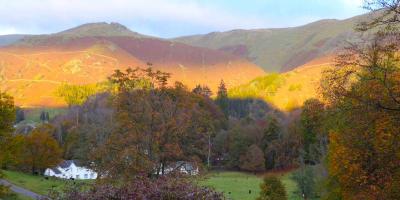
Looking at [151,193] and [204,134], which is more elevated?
[151,193]

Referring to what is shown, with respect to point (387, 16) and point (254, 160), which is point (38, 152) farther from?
point (387, 16)

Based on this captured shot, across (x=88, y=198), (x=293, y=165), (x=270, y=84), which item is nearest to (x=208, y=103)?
(x=293, y=165)

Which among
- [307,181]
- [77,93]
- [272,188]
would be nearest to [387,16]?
[272,188]

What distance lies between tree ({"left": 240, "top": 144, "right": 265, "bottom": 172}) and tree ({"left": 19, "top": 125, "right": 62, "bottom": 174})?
3155 cm

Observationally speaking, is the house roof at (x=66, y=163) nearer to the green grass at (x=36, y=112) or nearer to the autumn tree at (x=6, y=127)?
the autumn tree at (x=6, y=127)

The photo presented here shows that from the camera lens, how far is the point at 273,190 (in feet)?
123

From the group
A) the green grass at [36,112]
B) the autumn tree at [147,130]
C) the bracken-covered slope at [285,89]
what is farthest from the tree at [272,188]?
the green grass at [36,112]

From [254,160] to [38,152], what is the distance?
1383 inches

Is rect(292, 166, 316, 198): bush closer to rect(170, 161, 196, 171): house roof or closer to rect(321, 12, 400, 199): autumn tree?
rect(170, 161, 196, 171): house roof

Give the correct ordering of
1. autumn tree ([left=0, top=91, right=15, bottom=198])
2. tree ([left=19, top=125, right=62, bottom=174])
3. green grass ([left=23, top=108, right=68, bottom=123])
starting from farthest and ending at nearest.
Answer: green grass ([left=23, top=108, right=68, bottom=123]) → tree ([left=19, top=125, right=62, bottom=174]) → autumn tree ([left=0, top=91, right=15, bottom=198])

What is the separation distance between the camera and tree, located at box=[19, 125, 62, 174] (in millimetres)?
73875

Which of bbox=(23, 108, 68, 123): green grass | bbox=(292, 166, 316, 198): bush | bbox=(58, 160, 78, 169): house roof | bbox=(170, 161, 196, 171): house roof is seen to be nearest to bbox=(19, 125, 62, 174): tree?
bbox=(58, 160, 78, 169): house roof

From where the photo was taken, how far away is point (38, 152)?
74.6m

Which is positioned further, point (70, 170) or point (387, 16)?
point (70, 170)
